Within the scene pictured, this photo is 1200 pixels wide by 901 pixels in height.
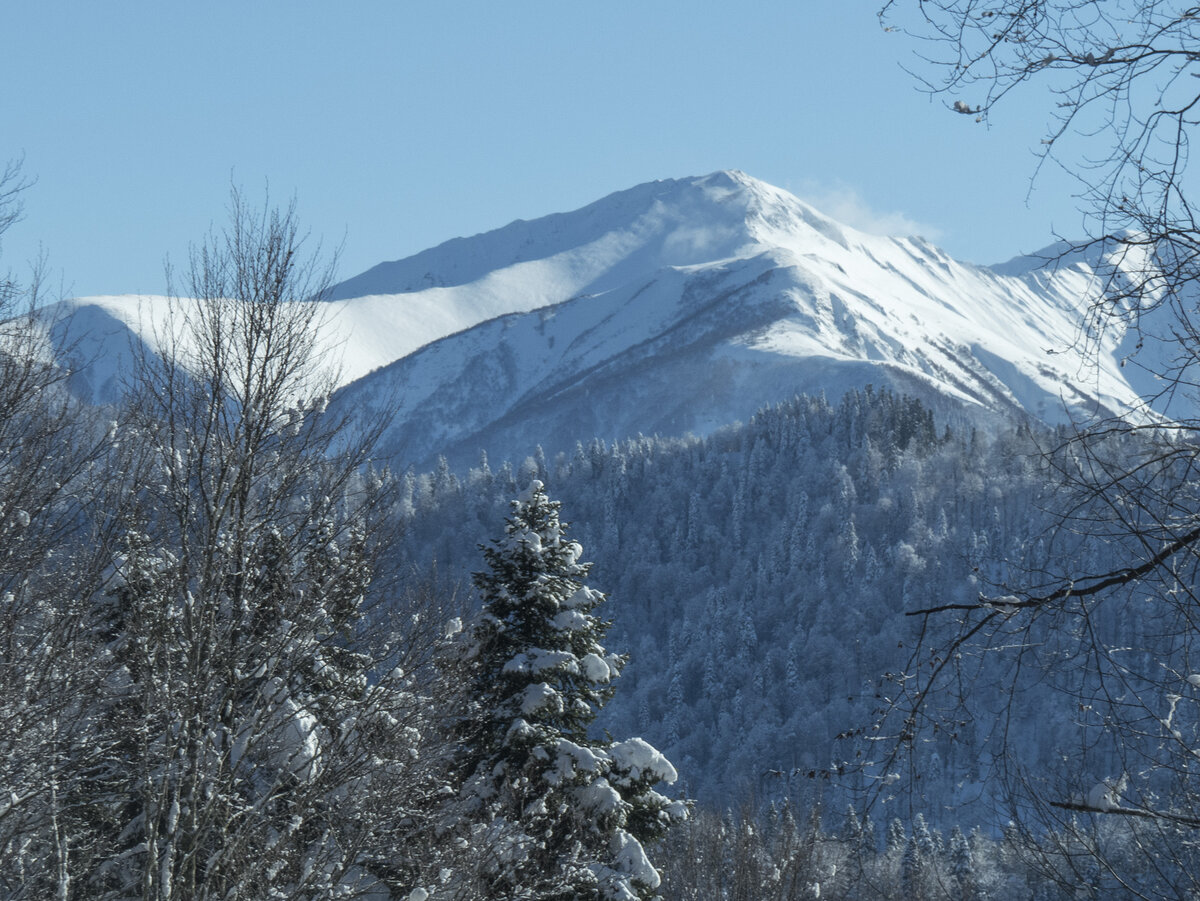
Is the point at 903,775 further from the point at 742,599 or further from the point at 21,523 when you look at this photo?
the point at 742,599

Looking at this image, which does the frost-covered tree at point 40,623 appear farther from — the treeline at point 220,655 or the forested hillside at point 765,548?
the forested hillside at point 765,548

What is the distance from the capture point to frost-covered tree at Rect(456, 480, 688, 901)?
13203 millimetres

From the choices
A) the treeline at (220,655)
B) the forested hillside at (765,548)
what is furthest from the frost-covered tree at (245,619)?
the forested hillside at (765,548)

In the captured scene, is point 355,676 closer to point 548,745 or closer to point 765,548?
point 548,745

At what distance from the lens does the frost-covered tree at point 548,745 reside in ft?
43.3

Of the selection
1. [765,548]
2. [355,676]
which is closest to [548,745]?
[355,676]

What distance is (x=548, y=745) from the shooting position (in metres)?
13.7

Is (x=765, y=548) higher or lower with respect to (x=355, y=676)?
lower

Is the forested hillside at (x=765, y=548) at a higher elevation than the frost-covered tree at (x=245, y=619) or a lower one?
lower

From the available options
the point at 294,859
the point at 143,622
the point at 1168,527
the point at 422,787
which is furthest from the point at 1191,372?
the point at 422,787

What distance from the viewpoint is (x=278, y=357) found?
8.75 meters

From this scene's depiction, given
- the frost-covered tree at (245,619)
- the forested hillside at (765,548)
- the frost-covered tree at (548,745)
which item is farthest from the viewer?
the forested hillside at (765,548)

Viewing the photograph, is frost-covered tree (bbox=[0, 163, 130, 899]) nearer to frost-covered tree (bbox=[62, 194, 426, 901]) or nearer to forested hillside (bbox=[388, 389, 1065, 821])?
frost-covered tree (bbox=[62, 194, 426, 901])

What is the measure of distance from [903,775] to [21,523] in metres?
8.04
